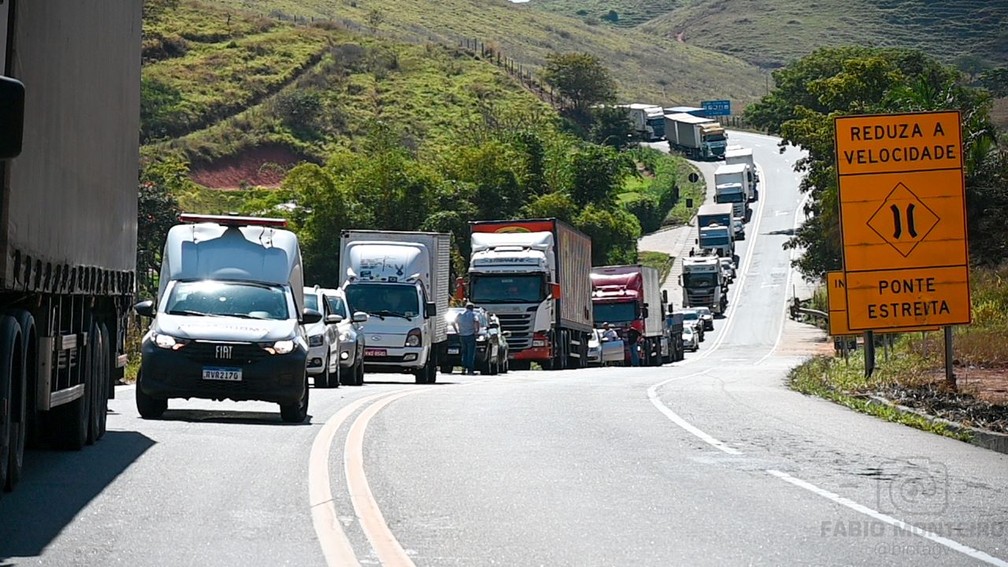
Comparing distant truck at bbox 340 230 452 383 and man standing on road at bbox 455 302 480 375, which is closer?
distant truck at bbox 340 230 452 383

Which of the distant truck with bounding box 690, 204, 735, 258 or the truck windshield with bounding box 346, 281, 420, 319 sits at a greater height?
the distant truck with bounding box 690, 204, 735, 258

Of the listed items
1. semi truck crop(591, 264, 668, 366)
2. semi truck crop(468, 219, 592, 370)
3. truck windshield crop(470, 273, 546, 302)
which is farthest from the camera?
semi truck crop(591, 264, 668, 366)

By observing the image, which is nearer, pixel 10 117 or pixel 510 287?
pixel 10 117

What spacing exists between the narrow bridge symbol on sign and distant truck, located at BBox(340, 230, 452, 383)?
11390 mm

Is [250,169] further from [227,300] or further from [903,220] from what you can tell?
[227,300]

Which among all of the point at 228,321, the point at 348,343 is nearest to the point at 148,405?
the point at 228,321

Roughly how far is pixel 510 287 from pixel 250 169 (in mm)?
Answer: 65571

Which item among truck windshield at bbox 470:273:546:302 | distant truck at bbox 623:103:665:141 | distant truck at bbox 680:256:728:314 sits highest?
distant truck at bbox 623:103:665:141

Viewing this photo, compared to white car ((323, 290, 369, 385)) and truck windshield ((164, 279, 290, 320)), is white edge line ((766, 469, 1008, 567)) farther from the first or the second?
white car ((323, 290, 369, 385))

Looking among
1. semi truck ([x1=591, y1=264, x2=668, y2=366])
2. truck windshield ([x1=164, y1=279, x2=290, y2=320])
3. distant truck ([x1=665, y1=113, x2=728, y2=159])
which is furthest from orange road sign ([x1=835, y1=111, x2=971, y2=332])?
distant truck ([x1=665, y1=113, x2=728, y2=159])

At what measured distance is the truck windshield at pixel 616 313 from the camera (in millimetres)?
57969

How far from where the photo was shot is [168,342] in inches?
698

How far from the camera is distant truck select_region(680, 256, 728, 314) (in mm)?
88688

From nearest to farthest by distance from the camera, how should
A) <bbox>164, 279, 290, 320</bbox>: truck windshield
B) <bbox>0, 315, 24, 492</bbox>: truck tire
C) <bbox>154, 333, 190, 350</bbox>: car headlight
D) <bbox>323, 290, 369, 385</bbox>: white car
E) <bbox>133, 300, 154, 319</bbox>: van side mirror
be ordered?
<bbox>0, 315, 24, 492</bbox>: truck tire < <bbox>154, 333, 190, 350</bbox>: car headlight < <bbox>133, 300, 154, 319</bbox>: van side mirror < <bbox>164, 279, 290, 320</bbox>: truck windshield < <bbox>323, 290, 369, 385</bbox>: white car
